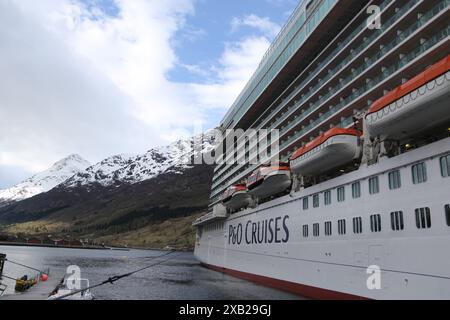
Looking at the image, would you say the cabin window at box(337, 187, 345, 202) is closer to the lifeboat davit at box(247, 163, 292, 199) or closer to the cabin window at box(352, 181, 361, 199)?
the cabin window at box(352, 181, 361, 199)

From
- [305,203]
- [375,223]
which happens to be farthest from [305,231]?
[375,223]

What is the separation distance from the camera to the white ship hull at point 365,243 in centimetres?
1552

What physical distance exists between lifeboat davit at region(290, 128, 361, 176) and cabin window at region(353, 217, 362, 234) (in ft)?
12.6

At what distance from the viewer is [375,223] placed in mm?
19109

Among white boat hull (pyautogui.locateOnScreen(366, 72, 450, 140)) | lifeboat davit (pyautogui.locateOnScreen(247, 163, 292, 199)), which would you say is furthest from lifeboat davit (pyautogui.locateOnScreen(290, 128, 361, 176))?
lifeboat davit (pyautogui.locateOnScreen(247, 163, 292, 199))

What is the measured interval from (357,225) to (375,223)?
152 cm

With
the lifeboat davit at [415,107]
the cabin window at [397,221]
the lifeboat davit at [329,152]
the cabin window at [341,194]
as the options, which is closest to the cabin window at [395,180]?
the cabin window at [397,221]

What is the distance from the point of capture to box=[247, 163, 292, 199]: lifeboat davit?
30678 millimetres

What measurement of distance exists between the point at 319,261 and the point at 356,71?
13455 millimetres

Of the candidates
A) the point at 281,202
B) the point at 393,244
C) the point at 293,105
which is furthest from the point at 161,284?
the point at 393,244

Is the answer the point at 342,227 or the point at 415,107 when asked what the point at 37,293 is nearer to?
the point at 342,227

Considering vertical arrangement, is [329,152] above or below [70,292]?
above

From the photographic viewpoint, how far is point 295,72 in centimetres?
4281

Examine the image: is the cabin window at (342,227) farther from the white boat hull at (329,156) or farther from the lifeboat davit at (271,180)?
the lifeboat davit at (271,180)
